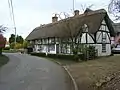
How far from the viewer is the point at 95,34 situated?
4103 cm

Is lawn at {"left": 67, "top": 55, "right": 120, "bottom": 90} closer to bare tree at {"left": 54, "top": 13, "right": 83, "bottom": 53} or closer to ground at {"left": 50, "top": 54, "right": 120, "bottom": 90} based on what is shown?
ground at {"left": 50, "top": 54, "right": 120, "bottom": 90}

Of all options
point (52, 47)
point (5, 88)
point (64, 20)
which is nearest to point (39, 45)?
point (52, 47)

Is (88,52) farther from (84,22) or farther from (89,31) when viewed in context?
(84,22)

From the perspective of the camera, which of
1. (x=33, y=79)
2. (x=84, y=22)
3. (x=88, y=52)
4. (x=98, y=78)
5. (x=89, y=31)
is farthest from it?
(x=84, y=22)

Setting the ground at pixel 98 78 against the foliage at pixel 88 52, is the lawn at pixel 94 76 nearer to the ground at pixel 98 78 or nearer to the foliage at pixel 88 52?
the ground at pixel 98 78

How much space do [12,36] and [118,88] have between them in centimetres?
9919

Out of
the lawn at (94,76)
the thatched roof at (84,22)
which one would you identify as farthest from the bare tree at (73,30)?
the lawn at (94,76)

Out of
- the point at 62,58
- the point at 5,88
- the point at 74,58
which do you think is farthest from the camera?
the point at 62,58

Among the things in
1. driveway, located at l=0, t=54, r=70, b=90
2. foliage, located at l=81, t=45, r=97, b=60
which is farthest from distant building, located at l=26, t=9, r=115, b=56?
driveway, located at l=0, t=54, r=70, b=90

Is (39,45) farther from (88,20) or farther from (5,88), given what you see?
(5,88)

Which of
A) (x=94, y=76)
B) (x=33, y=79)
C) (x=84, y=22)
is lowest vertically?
(x=33, y=79)

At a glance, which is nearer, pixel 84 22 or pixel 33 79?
pixel 33 79

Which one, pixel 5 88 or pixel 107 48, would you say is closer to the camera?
pixel 5 88

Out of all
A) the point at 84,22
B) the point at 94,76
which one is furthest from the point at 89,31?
the point at 94,76
